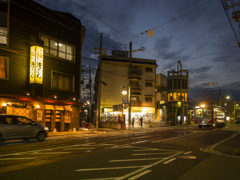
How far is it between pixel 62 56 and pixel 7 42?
6270 mm

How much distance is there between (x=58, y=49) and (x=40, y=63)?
12.1 ft

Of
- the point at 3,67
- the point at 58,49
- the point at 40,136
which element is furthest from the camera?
the point at 58,49

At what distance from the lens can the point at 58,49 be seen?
24.2m

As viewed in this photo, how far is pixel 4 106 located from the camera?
1875cm

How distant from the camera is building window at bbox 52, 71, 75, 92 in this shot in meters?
23.8

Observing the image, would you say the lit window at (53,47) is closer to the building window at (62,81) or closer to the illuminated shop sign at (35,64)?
the building window at (62,81)

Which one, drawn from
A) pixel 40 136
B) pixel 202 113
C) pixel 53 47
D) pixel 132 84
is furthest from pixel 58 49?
pixel 132 84

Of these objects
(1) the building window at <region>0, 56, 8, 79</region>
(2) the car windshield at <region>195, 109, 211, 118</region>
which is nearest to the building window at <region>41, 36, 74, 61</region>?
(1) the building window at <region>0, 56, 8, 79</region>

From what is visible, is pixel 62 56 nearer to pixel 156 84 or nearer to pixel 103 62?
pixel 103 62

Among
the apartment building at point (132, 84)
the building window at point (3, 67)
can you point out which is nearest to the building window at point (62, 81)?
the building window at point (3, 67)

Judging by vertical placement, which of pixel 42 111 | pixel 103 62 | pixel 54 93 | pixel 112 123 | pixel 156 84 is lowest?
pixel 112 123

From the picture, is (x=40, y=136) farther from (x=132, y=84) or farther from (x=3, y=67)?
(x=132, y=84)

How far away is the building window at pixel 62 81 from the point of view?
23750 millimetres

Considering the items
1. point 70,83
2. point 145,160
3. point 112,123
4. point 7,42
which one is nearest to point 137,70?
point 112,123
